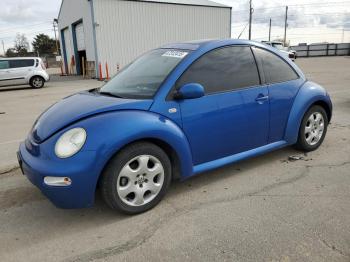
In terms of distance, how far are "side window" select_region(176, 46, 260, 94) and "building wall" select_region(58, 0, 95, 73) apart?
63.5ft

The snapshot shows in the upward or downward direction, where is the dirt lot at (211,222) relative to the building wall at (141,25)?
downward

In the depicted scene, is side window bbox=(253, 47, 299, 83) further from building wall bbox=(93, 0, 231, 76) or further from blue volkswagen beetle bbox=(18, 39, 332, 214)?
building wall bbox=(93, 0, 231, 76)

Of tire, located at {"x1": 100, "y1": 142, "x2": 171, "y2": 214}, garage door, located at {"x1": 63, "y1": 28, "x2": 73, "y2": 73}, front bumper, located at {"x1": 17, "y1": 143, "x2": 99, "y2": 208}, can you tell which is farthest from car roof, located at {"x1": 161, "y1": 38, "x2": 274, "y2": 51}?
garage door, located at {"x1": 63, "y1": 28, "x2": 73, "y2": 73}

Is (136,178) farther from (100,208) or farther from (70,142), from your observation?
(70,142)

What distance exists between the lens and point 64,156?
276cm

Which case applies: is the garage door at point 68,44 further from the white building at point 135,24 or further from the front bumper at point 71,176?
the front bumper at point 71,176

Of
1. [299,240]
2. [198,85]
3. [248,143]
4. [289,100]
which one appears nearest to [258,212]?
[299,240]

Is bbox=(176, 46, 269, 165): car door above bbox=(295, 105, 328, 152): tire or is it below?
above

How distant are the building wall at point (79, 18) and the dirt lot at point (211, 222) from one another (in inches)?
761

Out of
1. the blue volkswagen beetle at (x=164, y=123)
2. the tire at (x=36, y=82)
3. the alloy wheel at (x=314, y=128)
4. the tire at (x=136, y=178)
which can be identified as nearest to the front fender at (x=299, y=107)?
the blue volkswagen beetle at (x=164, y=123)

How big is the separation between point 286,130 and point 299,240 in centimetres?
186

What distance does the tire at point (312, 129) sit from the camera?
178 inches

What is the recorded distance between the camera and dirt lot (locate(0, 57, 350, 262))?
101 inches

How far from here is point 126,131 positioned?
2902mm
